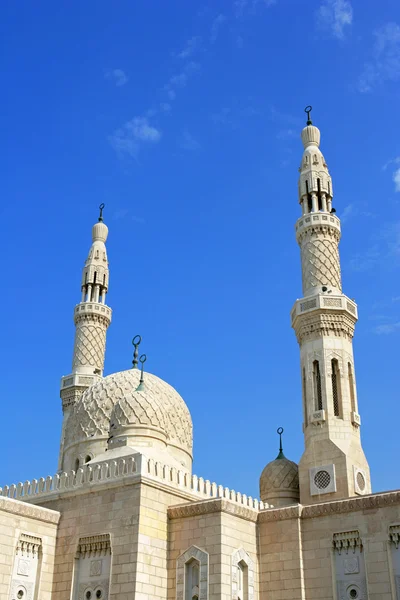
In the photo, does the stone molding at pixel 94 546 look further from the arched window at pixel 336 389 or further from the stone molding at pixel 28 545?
the arched window at pixel 336 389

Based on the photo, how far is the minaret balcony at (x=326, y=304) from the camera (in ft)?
61.7

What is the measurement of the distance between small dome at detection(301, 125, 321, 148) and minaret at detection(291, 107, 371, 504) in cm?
90

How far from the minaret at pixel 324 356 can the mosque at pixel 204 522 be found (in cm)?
4

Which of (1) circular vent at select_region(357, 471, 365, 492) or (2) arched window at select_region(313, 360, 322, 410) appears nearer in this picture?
(1) circular vent at select_region(357, 471, 365, 492)

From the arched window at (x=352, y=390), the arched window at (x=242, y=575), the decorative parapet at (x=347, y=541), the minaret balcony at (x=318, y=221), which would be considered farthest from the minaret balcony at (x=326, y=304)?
the arched window at (x=242, y=575)

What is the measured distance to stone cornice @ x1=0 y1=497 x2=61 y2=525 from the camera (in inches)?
573

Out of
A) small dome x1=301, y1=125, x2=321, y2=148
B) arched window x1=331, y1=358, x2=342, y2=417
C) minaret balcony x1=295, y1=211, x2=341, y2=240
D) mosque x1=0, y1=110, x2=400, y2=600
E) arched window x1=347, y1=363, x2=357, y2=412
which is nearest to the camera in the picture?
mosque x1=0, y1=110, x2=400, y2=600

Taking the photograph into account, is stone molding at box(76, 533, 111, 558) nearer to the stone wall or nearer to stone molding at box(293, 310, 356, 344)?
the stone wall

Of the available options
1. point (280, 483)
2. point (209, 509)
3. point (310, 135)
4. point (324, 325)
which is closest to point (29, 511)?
point (209, 509)

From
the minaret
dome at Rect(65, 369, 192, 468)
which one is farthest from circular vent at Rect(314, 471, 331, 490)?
dome at Rect(65, 369, 192, 468)

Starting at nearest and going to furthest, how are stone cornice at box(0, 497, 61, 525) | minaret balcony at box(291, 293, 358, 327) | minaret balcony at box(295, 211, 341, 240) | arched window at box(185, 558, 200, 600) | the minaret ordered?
arched window at box(185, 558, 200, 600) → stone cornice at box(0, 497, 61, 525) → the minaret → minaret balcony at box(291, 293, 358, 327) → minaret balcony at box(295, 211, 341, 240)

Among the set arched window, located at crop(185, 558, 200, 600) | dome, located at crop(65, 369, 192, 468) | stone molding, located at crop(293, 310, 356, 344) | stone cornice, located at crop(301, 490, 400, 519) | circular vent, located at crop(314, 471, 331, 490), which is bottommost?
arched window, located at crop(185, 558, 200, 600)

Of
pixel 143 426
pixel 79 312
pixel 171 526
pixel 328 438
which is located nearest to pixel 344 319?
pixel 328 438

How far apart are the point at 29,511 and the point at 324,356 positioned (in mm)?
8067
